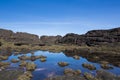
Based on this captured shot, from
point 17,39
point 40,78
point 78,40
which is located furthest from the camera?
point 17,39

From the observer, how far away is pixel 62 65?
51.6m

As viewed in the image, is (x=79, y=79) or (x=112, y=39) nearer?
(x=79, y=79)

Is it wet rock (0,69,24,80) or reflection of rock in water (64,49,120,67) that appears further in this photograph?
reflection of rock in water (64,49,120,67)

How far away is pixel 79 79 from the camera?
34.8m

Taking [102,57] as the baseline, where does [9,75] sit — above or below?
above

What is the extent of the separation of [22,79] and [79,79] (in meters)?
12.9

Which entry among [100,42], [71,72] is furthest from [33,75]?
[100,42]

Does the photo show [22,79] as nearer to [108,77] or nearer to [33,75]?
[33,75]

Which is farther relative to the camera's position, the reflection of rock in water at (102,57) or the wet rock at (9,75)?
the reflection of rock in water at (102,57)

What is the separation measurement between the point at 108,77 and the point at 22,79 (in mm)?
20120

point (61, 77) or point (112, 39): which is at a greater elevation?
point (112, 39)

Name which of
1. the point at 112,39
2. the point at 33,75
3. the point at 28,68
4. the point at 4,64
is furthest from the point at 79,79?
the point at 112,39

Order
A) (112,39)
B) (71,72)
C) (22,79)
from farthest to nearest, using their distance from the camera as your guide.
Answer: (112,39), (71,72), (22,79)

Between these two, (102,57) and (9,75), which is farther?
(102,57)
